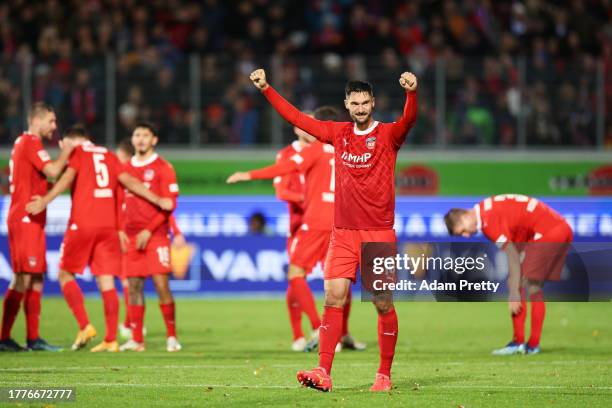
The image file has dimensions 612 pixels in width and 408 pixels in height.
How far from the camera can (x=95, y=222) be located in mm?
11883

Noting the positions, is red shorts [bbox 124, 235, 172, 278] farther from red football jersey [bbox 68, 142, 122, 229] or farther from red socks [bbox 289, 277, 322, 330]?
red socks [bbox 289, 277, 322, 330]

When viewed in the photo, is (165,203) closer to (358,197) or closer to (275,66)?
(358,197)

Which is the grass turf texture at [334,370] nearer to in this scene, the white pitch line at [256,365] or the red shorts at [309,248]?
the white pitch line at [256,365]

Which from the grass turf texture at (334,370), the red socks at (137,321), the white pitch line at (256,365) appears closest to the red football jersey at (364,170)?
the grass turf texture at (334,370)

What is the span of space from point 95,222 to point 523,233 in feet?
13.8

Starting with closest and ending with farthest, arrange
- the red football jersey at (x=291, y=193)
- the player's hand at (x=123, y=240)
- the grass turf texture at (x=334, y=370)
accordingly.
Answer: the grass turf texture at (x=334, y=370)
the player's hand at (x=123, y=240)
the red football jersey at (x=291, y=193)

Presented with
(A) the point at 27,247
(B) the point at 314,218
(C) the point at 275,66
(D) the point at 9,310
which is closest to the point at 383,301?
(B) the point at 314,218

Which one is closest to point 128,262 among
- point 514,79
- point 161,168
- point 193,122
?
point 161,168

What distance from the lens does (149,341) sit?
1308 cm

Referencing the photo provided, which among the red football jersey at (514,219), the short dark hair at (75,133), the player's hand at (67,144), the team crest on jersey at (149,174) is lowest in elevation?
the red football jersey at (514,219)

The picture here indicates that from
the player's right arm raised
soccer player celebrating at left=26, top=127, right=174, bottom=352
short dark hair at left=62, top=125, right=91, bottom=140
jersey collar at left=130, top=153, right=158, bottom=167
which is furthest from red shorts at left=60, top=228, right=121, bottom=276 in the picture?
the player's right arm raised

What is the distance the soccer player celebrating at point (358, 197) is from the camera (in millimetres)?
8430

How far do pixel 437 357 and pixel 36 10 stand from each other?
46.3 ft

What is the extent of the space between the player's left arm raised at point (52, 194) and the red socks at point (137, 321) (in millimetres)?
1341
